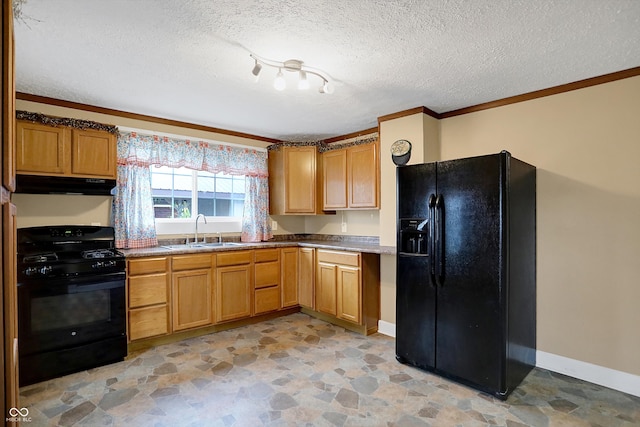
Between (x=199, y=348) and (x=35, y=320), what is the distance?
4.36ft

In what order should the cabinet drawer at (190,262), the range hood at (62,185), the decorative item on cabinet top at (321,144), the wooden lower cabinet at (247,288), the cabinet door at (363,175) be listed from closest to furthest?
the range hood at (62,185) → the wooden lower cabinet at (247,288) → the cabinet drawer at (190,262) → the cabinet door at (363,175) → the decorative item on cabinet top at (321,144)

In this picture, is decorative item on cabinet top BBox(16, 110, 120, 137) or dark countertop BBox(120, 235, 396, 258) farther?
dark countertop BBox(120, 235, 396, 258)

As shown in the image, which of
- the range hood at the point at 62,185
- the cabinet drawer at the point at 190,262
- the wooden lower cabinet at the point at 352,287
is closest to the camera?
the range hood at the point at 62,185

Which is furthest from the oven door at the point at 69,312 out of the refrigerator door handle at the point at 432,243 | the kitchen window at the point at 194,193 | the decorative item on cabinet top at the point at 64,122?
the refrigerator door handle at the point at 432,243

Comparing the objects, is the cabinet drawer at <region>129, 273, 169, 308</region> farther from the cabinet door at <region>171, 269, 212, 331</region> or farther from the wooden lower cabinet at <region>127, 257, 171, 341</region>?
the cabinet door at <region>171, 269, 212, 331</region>

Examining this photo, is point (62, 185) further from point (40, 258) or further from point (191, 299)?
point (191, 299)

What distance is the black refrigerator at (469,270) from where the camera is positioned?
236 cm

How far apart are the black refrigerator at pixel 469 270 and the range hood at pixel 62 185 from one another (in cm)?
280

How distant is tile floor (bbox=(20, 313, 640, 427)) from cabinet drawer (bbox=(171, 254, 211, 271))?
82 centimetres

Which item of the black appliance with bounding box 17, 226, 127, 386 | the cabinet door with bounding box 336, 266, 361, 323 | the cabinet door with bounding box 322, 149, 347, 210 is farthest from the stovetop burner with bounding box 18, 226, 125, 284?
the cabinet door with bounding box 322, 149, 347, 210

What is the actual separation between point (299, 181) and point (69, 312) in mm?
2763

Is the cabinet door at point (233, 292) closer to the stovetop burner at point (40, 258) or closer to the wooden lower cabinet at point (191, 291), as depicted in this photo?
the wooden lower cabinet at point (191, 291)

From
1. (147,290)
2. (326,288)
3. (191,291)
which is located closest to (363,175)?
(326,288)

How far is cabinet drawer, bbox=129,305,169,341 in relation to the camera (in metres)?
3.15
